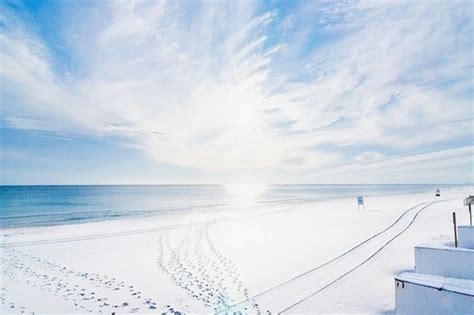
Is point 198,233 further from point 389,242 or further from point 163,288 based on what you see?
point 389,242

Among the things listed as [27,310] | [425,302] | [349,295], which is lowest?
[27,310]

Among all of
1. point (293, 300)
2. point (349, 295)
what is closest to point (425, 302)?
point (349, 295)

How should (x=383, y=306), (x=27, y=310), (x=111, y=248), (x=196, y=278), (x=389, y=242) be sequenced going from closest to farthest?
(x=383, y=306) → (x=27, y=310) → (x=196, y=278) → (x=389, y=242) → (x=111, y=248)

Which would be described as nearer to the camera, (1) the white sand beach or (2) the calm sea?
(1) the white sand beach

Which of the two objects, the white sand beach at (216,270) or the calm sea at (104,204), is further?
the calm sea at (104,204)

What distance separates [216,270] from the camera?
9297mm

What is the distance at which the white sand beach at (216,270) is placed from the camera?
21.9ft

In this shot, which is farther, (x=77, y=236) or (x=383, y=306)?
(x=77, y=236)

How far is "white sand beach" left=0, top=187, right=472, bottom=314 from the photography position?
6660mm

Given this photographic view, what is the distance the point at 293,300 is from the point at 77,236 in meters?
15.1

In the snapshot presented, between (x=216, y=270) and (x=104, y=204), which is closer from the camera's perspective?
(x=216, y=270)

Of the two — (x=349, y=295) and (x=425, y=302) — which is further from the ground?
(x=425, y=302)

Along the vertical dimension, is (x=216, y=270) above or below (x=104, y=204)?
below

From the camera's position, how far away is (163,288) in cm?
780
